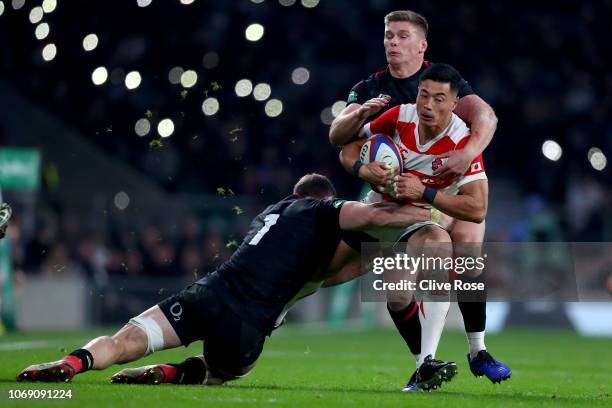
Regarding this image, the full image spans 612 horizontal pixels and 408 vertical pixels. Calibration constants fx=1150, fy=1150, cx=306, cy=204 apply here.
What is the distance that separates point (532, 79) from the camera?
79.6 feet

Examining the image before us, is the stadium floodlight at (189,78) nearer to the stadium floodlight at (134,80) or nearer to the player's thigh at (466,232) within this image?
the stadium floodlight at (134,80)

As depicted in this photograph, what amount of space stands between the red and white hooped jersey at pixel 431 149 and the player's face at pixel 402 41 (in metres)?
0.68

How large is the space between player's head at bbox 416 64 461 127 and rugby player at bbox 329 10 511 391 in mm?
260

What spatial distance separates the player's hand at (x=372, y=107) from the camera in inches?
299

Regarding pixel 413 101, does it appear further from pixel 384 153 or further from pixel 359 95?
pixel 384 153

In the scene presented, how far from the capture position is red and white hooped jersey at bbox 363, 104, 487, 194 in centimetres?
768

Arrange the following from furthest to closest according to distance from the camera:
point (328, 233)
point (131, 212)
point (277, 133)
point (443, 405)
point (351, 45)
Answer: point (351, 45)
point (277, 133)
point (131, 212)
point (328, 233)
point (443, 405)

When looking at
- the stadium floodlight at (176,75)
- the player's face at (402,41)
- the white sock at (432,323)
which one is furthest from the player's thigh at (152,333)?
the stadium floodlight at (176,75)

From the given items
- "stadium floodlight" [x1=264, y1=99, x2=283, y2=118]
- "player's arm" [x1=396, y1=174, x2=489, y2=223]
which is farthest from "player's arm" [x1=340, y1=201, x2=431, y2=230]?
"stadium floodlight" [x1=264, y1=99, x2=283, y2=118]

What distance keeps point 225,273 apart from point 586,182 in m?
16.1

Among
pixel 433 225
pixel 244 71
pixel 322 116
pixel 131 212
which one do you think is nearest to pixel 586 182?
pixel 322 116

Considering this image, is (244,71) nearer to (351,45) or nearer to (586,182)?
(351,45)

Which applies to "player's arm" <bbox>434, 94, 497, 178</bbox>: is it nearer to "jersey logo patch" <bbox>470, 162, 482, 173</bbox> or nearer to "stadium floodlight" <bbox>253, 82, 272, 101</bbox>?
"jersey logo patch" <bbox>470, 162, 482, 173</bbox>

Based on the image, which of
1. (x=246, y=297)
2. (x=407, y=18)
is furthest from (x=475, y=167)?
(x=246, y=297)
